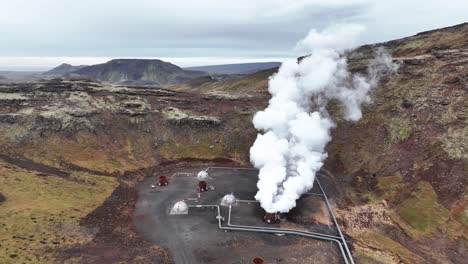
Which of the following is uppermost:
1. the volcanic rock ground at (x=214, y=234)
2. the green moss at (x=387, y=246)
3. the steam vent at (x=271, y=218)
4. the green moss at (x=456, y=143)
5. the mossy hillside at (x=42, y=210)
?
the green moss at (x=456, y=143)

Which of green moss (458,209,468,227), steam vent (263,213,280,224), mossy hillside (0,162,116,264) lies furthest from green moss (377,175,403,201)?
mossy hillside (0,162,116,264)

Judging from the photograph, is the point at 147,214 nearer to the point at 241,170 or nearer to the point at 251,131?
the point at 241,170

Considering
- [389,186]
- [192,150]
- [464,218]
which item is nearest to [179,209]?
[192,150]

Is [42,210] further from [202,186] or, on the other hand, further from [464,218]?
[464,218]

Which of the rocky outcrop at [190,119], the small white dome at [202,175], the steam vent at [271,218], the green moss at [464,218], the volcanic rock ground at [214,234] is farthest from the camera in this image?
the rocky outcrop at [190,119]

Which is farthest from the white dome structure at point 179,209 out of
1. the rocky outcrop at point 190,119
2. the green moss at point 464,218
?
the green moss at point 464,218

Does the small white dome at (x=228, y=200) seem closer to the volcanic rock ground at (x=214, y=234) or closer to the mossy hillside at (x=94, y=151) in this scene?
the volcanic rock ground at (x=214, y=234)
